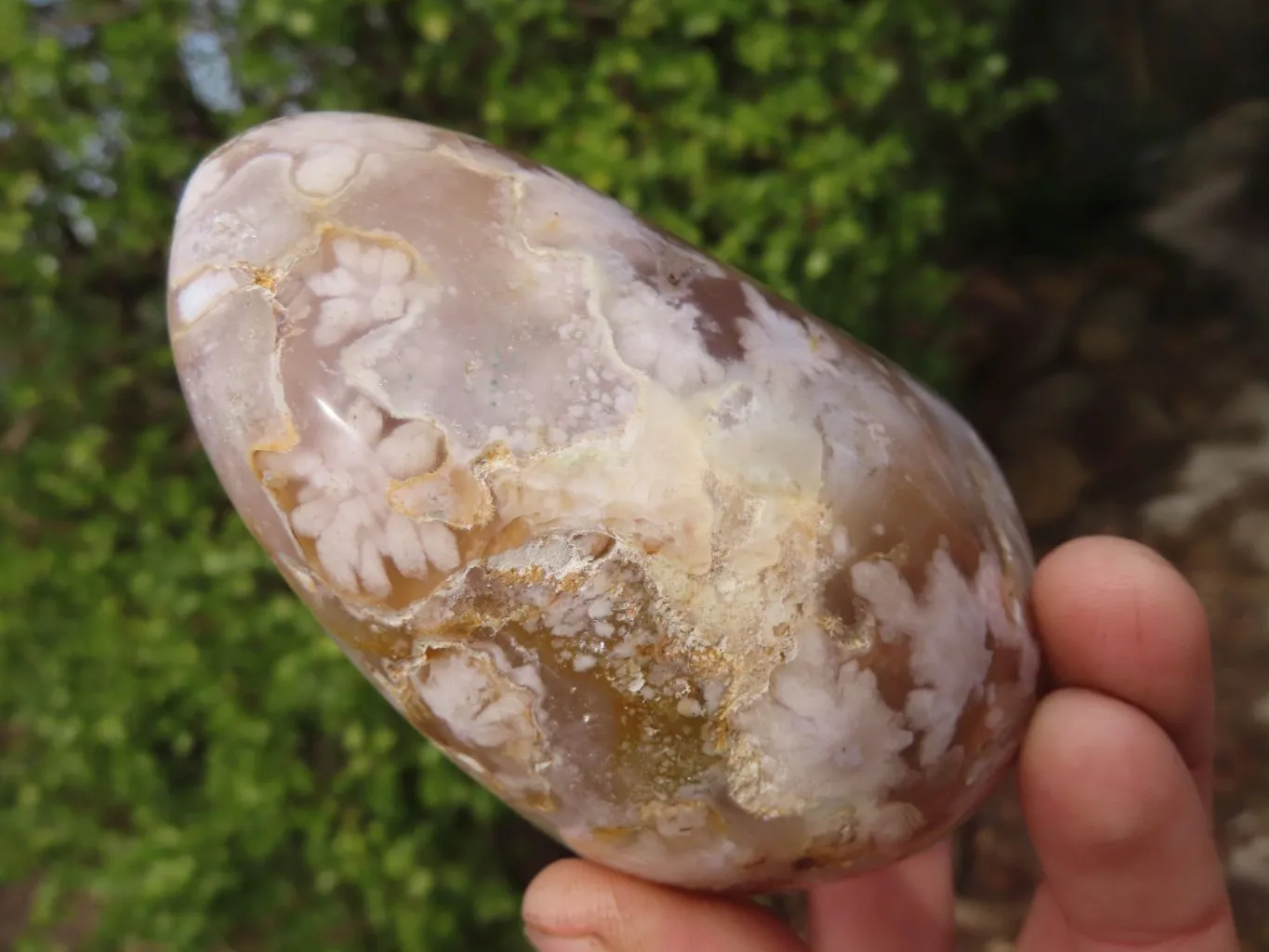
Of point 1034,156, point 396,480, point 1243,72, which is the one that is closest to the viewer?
point 396,480

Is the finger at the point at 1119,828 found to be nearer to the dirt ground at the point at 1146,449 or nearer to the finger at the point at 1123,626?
the finger at the point at 1123,626

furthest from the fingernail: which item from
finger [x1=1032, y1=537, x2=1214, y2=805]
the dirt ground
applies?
the dirt ground

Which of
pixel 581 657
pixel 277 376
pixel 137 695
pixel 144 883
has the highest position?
pixel 277 376

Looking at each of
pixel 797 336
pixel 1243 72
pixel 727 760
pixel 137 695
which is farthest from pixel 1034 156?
pixel 137 695

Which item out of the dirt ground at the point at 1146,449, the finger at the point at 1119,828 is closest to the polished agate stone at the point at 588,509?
the finger at the point at 1119,828

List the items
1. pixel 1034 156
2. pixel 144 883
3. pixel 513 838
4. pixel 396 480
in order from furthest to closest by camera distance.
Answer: pixel 1034 156, pixel 513 838, pixel 144 883, pixel 396 480

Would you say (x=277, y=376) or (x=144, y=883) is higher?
(x=277, y=376)

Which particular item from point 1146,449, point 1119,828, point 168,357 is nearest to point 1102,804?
point 1119,828

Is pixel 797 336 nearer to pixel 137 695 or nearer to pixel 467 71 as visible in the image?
pixel 467 71

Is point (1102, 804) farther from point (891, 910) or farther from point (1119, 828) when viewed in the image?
point (891, 910)
